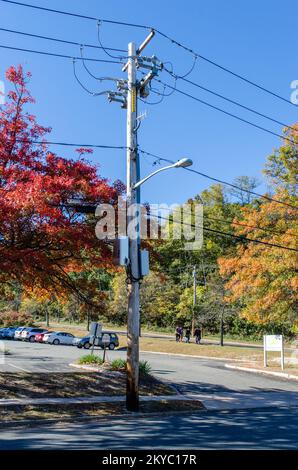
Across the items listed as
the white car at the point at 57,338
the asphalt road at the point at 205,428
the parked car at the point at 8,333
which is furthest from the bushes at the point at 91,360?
the parked car at the point at 8,333

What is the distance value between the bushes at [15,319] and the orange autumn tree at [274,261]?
95.6 ft

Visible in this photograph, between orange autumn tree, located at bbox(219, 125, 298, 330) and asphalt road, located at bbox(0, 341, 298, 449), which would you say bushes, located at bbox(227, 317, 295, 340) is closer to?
orange autumn tree, located at bbox(219, 125, 298, 330)

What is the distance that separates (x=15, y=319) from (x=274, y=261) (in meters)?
37.2

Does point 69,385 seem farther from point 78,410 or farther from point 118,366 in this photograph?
point 118,366

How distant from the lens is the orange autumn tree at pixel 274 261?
26.0 meters

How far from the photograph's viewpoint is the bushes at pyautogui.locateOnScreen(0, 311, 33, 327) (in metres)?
51.3

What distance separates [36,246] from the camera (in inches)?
558

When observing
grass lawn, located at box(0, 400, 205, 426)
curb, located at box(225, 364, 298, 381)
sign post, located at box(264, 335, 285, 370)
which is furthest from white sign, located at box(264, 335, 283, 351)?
grass lawn, located at box(0, 400, 205, 426)

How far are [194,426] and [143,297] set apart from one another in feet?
142

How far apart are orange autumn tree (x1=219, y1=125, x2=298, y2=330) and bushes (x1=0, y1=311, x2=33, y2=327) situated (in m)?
29.1

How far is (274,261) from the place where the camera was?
2630cm
